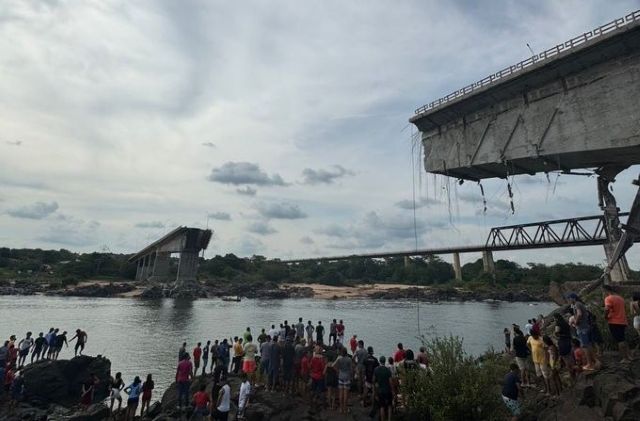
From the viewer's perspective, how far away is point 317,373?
13.9 meters

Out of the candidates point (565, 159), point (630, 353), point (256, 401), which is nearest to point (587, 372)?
point (630, 353)

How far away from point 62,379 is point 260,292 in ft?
284

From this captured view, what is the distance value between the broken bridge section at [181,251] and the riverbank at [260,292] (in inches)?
173

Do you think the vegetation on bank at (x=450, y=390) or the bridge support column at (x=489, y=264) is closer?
the vegetation on bank at (x=450, y=390)

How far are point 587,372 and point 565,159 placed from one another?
50.5 ft

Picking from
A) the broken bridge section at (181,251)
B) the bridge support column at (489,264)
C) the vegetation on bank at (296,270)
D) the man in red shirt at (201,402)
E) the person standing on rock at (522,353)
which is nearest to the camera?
the man in red shirt at (201,402)

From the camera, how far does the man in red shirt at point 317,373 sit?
13797 mm

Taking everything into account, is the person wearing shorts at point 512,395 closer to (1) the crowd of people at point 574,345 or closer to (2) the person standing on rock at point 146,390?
(1) the crowd of people at point 574,345

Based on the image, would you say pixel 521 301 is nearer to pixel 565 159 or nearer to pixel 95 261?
pixel 565 159

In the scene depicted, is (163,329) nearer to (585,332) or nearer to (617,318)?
(585,332)

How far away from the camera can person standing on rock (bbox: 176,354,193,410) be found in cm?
1512

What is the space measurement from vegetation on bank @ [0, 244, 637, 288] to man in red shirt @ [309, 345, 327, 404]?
327ft

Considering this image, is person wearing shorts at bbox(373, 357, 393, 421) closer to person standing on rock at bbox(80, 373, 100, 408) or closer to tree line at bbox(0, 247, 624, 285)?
person standing on rock at bbox(80, 373, 100, 408)

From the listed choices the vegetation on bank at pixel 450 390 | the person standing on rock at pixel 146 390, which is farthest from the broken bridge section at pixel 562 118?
the person standing on rock at pixel 146 390
